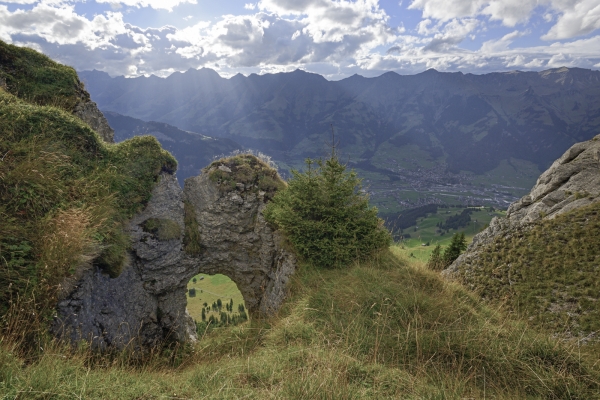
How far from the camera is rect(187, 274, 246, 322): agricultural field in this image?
102725mm

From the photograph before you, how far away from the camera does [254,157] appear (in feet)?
68.3

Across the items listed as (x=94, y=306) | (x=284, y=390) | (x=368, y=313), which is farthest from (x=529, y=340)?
(x=94, y=306)

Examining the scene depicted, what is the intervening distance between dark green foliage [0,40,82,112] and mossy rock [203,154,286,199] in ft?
30.8

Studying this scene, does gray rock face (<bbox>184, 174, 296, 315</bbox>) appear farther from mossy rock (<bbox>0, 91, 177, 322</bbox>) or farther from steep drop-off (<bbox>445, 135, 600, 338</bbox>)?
steep drop-off (<bbox>445, 135, 600, 338</bbox>)

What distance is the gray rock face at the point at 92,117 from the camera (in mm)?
18236

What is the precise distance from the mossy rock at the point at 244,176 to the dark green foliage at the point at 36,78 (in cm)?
939

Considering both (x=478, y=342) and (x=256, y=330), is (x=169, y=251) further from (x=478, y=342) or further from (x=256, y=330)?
(x=478, y=342)

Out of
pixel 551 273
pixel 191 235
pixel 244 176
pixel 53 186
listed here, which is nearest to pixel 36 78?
pixel 53 186

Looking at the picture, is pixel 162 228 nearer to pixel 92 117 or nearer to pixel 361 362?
pixel 92 117

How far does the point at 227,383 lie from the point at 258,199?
564 inches

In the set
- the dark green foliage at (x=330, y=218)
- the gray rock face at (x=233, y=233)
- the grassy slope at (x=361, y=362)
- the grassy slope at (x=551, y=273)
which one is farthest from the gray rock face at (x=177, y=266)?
the grassy slope at (x=551, y=273)

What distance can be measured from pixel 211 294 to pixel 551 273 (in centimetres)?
12035

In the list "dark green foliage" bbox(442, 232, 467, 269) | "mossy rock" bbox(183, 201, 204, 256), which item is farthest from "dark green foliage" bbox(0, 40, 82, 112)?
"dark green foliage" bbox(442, 232, 467, 269)

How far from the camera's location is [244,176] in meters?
19.6
